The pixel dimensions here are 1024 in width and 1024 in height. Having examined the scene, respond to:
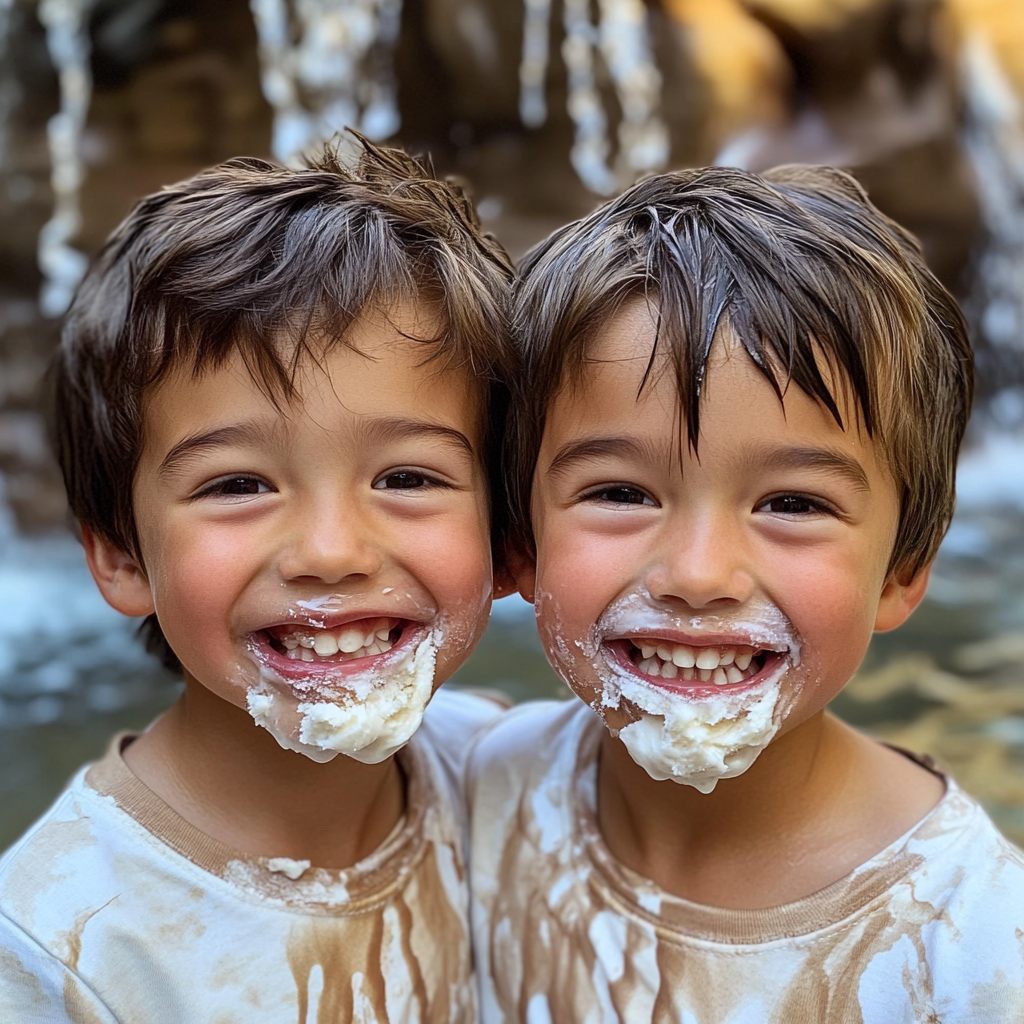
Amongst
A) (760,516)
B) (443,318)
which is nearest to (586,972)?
(760,516)

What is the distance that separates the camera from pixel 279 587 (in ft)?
4.64

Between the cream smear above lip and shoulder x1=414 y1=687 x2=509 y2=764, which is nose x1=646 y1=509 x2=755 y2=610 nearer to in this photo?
the cream smear above lip

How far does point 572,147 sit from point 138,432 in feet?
16.3

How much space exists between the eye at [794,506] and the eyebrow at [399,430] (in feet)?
1.39

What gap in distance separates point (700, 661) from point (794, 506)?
23 centimetres

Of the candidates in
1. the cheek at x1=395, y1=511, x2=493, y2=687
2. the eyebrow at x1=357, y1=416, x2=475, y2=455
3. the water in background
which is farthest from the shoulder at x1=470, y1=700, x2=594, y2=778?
the water in background

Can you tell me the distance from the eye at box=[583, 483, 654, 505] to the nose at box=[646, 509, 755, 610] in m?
0.06

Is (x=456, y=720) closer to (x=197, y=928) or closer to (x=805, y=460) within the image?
(x=197, y=928)

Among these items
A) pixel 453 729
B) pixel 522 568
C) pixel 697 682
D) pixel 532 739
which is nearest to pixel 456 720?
pixel 453 729

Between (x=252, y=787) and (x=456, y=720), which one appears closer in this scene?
(x=252, y=787)

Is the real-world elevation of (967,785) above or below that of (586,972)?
below

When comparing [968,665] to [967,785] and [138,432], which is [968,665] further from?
[138,432]

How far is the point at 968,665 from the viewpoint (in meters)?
4.10

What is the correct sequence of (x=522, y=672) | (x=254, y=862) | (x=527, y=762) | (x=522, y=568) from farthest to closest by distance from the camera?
(x=522, y=672) → (x=527, y=762) → (x=522, y=568) → (x=254, y=862)
